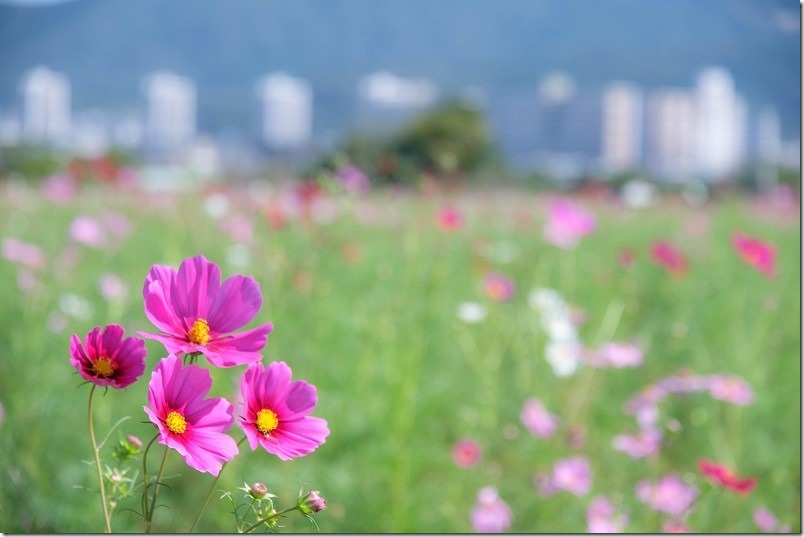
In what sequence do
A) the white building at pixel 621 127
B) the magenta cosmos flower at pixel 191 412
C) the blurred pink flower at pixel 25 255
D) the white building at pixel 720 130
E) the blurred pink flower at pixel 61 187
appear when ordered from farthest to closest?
the white building at pixel 621 127 → the white building at pixel 720 130 → the blurred pink flower at pixel 61 187 → the blurred pink flower at pixel 25 255 → the magenta cosmos flower at pixel 191 412

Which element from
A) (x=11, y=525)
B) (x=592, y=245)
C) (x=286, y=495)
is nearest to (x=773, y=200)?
(x=592, y=245)

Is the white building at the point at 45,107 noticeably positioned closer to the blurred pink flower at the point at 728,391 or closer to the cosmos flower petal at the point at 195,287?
the blurred pink flower at the point at 728,391

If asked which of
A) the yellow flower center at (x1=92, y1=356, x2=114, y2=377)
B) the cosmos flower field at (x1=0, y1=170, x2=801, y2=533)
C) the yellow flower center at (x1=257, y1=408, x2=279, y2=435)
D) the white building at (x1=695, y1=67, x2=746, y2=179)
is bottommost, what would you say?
the cosmos flower field at (x1=0, y1=170, x2=801, y2=533)

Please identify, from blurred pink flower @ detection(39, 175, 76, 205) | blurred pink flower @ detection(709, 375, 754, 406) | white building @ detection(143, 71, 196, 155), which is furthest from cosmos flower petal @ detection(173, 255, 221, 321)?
white building @ detection(143, 71, 196, 155)

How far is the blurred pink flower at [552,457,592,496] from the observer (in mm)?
1006

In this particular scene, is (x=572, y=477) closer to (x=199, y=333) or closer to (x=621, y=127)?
(x=199, y=333)

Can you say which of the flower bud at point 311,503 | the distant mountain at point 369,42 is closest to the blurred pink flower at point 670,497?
the flower bud at point 311,503

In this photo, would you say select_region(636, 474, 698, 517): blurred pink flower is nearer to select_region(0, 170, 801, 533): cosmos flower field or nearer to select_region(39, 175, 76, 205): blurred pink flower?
select_region(0, 170, 801, 533): cosmos flower field

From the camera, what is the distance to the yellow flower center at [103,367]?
1.01ft

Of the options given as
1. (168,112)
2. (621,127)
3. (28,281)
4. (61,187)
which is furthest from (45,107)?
(621,127)

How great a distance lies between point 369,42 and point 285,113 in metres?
0.50

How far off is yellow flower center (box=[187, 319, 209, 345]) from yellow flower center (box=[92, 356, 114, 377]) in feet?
0.11

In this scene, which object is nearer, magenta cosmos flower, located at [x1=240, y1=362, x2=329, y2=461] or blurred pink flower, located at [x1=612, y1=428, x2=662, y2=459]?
magenta cosmos flower, located at [x1=240, y1=362, x2=329, y2=461]

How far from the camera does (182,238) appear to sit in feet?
5.32
